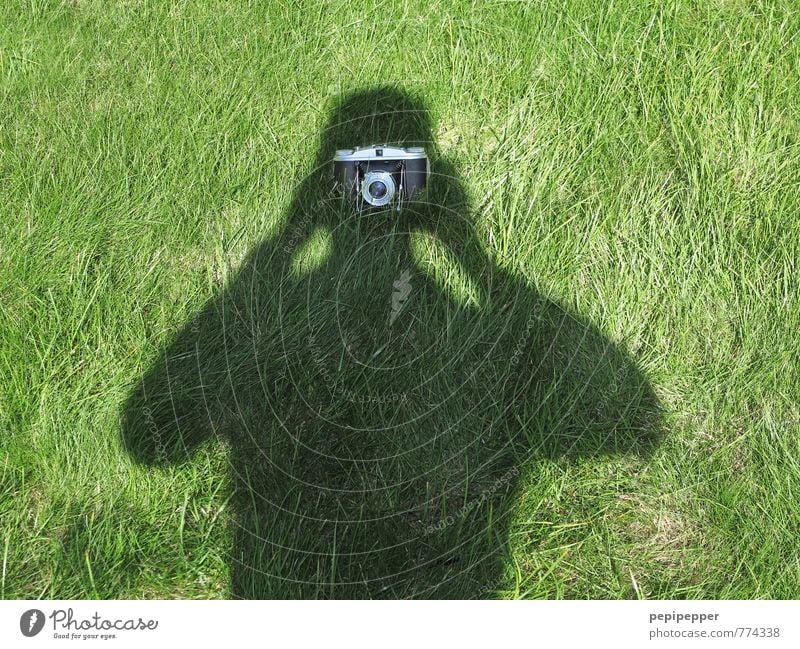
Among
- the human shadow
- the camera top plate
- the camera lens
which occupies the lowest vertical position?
the human shadow

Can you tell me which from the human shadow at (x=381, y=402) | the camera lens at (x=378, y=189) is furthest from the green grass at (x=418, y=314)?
the camera lens at (x=378, y=189)

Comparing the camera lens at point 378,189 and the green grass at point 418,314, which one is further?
the camera lens at point 378,189

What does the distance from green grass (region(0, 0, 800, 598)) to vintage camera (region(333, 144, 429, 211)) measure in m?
0.10

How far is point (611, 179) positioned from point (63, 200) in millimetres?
2350

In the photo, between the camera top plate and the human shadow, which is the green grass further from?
the camera top plate

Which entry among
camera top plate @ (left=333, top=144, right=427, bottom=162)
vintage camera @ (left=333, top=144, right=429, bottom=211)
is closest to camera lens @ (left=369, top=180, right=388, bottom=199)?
vintage camera @ (left=333, top=144, right=429, bottom=211)

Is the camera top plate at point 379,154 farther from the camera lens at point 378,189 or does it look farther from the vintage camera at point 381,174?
the camera lens at point 378,189

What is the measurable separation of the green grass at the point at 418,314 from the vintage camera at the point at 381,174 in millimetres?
102

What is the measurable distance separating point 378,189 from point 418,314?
54 centimetres

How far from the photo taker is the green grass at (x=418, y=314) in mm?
1913

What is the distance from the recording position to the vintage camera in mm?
2059

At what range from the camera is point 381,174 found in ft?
6.76

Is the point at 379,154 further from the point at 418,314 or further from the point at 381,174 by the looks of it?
the point at 418,314

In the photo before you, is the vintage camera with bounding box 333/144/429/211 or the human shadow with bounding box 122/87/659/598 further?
the vintage camera with bounding box 333/144/429/211
